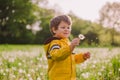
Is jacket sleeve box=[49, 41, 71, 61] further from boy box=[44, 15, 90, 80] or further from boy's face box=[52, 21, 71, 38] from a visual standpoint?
boy's face box=[52, 21, 71, 38]

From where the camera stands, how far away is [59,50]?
441cm

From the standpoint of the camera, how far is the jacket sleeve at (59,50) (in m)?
4.36

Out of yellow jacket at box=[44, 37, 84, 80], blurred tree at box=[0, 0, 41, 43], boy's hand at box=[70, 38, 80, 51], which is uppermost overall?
boy's hand at box=[70, 38, 80, 51]

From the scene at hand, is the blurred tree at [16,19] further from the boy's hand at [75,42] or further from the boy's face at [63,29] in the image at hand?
the boy's hand at [75,42]

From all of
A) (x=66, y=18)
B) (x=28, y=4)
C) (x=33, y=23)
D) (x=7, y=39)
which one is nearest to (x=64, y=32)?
(x=66, y=18)

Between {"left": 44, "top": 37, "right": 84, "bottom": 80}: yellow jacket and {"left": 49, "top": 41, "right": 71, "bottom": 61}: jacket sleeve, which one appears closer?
{"left": 49, "top": 41, "right": 71, "bottom": 61}: jacket sleeve

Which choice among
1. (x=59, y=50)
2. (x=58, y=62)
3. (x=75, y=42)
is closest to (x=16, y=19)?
(x=58, y=62)

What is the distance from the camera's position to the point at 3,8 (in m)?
51.8

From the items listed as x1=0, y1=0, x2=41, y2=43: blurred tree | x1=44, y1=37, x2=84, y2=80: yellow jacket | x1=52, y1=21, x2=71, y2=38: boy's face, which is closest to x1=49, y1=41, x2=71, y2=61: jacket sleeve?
x1=44, y1=37, x2=84, y2=80: yellow jacket

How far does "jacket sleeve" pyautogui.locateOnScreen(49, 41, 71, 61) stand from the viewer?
14.3 ft

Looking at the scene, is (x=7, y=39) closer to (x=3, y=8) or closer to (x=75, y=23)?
(x=3, y=8)

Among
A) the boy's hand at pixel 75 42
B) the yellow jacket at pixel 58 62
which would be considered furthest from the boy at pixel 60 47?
the boy's hand at pixel 75 42

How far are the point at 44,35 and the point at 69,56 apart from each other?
44202 mm

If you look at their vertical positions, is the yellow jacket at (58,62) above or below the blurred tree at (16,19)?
above
